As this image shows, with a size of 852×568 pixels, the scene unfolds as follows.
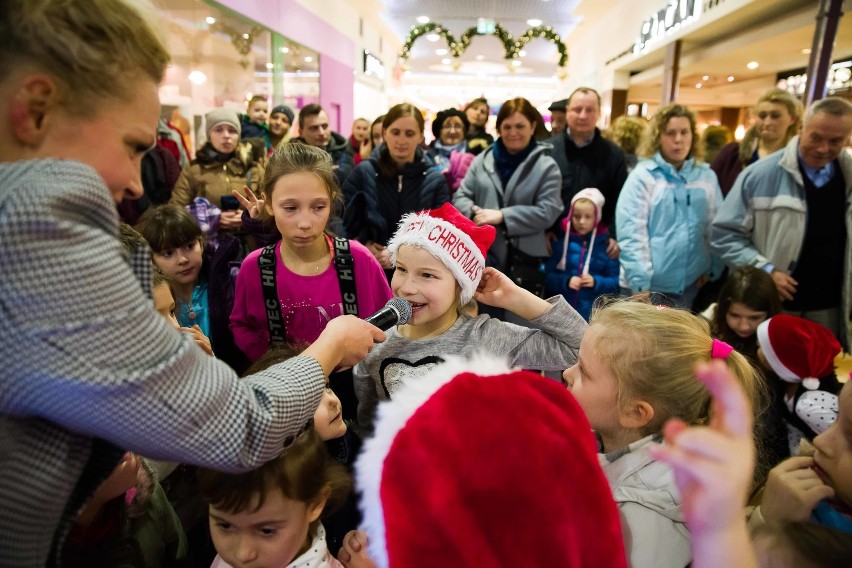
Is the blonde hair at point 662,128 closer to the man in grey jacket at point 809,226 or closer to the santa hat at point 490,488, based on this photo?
the man in grey jacket at point 809,226

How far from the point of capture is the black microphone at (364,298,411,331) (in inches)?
48.6

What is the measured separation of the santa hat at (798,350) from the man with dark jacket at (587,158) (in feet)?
4.04

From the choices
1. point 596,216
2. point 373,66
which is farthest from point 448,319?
point 373,66

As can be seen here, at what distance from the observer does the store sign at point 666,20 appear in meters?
6.62

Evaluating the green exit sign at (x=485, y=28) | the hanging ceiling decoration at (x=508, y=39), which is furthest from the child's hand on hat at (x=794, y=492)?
the green exit sign at (x=485, y=28)

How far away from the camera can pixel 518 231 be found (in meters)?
2.86

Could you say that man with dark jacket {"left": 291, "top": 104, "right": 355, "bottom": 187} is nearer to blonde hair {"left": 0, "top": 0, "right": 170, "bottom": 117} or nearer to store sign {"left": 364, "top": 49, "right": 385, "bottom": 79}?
blonde hair {"left": 0, "top": 0, "right": 170, "bottom": 117}

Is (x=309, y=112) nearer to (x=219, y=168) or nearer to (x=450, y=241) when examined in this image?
(x=219, y=168)

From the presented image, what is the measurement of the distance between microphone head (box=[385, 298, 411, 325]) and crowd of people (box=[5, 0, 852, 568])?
14 cm

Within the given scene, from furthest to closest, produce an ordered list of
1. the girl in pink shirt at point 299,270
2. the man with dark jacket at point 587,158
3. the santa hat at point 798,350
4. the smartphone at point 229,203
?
the man with dark jacket at point 587,158
the smartphone at point 229,203
the santa hat at point 798,350
the girl in pink shirt at point 299,270

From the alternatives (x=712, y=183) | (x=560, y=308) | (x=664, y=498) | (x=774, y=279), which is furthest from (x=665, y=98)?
(x=664, y=498)

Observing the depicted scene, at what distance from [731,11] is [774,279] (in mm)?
4499

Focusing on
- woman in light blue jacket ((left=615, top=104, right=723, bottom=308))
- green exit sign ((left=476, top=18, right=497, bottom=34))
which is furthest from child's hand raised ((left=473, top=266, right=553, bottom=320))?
green exit sign ((left=476, top=18, right=497, bottom=34))

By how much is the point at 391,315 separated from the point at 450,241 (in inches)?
15.3
